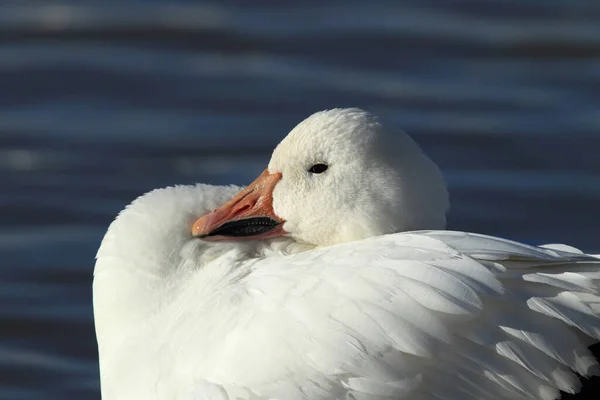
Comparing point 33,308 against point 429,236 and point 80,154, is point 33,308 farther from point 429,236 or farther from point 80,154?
point 429,236

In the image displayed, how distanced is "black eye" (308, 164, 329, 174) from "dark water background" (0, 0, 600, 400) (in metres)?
2.27

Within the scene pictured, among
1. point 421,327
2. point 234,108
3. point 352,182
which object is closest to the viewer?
point 421,327

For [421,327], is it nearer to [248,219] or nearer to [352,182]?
[352,182]

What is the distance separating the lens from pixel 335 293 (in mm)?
5145

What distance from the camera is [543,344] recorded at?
4980 mm

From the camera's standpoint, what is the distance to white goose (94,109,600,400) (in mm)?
4984

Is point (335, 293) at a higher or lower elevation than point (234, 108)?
higher

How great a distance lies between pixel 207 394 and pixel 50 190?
4045 mm

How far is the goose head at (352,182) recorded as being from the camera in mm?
5414

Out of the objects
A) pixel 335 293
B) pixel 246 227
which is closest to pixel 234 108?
pixel 246 227

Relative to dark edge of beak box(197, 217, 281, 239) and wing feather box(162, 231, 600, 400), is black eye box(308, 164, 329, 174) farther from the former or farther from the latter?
wing feather box(162, 231, 600, 400)

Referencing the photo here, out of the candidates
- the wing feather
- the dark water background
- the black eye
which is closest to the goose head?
the black eye

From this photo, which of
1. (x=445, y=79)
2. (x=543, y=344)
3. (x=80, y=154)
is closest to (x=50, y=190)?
(x=80, y=154)

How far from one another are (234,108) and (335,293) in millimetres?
4682
